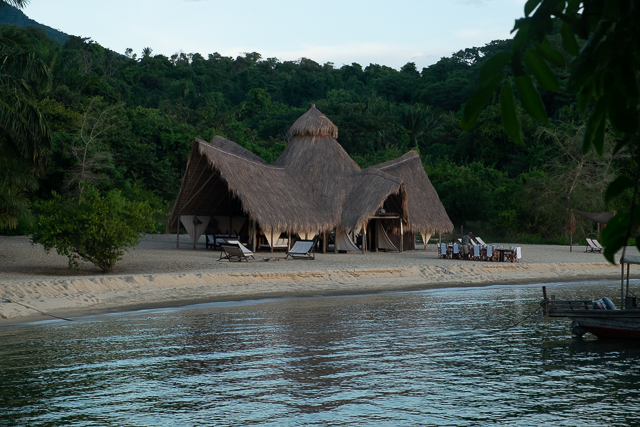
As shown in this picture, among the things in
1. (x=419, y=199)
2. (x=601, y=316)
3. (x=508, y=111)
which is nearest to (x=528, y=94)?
(x=508, y=111)

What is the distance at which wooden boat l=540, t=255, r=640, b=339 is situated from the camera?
10914mm

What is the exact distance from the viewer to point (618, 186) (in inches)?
70.1

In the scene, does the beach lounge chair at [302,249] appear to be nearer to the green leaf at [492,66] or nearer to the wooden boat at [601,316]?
the wooden boat at [601,316]

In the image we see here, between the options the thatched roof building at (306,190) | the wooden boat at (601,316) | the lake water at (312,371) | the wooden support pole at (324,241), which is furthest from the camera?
the wooden support pole at (324,241)

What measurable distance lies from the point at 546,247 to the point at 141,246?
1709 cm

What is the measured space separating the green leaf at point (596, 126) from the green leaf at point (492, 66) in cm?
29

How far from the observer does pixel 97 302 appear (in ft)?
44.7

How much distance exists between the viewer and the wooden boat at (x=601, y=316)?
1091cm

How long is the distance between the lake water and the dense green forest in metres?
7.66

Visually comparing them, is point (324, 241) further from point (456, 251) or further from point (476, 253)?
point (476, 253)

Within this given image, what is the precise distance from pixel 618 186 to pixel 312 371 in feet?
23.9

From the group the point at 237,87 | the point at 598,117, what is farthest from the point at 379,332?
the point at 237,87

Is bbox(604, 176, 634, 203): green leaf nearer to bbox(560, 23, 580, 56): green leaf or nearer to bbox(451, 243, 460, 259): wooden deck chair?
bbox(560, 23, 580, 56): green leaf

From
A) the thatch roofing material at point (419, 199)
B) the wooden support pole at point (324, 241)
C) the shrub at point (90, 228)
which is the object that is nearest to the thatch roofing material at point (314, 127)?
the thatch roofing material at point (419, 199)
